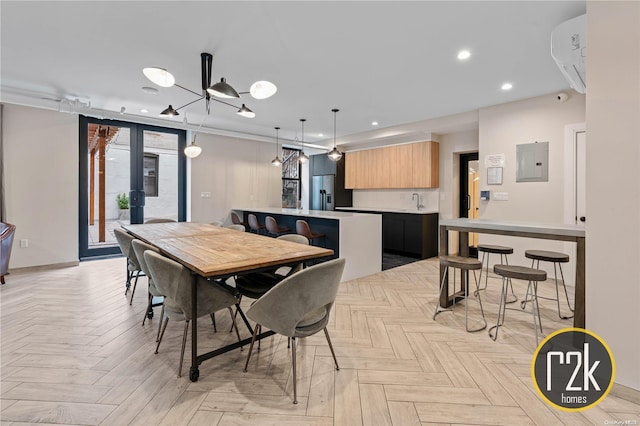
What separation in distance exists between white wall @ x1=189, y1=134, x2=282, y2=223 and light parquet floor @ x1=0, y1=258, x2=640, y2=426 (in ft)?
11.4

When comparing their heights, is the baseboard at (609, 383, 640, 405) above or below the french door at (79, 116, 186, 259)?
below

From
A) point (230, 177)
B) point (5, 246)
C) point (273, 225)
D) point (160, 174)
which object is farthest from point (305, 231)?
point (5, 246)

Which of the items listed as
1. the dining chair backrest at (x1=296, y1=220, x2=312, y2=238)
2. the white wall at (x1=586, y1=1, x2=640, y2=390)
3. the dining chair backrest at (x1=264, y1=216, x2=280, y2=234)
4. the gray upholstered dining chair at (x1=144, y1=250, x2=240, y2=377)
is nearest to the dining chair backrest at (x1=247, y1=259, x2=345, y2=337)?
the gray upholstered dining chair at (x1=144, y1=250, x2=240, y2=377)

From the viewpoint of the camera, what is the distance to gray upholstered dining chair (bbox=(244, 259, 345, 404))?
1658 millimetres

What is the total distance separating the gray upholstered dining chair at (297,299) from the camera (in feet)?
5.44

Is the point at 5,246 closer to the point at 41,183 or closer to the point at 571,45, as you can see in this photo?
the point at 41,183

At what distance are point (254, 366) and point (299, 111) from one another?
415 centimetres

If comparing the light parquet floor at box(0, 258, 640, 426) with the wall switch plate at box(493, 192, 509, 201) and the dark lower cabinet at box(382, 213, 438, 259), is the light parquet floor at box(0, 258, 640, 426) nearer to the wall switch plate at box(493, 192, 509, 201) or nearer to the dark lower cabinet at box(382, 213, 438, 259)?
the wall switch plate at box(493, 192, 509, 201)

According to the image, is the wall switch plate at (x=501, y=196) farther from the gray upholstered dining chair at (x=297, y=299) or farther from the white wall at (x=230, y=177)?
the white wall at (x=230, y=177)

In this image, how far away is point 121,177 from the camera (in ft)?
18.6

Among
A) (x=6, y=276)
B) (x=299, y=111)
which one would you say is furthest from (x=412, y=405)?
(x=6, y=276)

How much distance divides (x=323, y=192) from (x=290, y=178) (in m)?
1.24

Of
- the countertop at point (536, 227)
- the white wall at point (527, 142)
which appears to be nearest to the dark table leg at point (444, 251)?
the countertop at point (536, 227)

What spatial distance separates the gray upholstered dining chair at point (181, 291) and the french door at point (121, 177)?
4487mm
